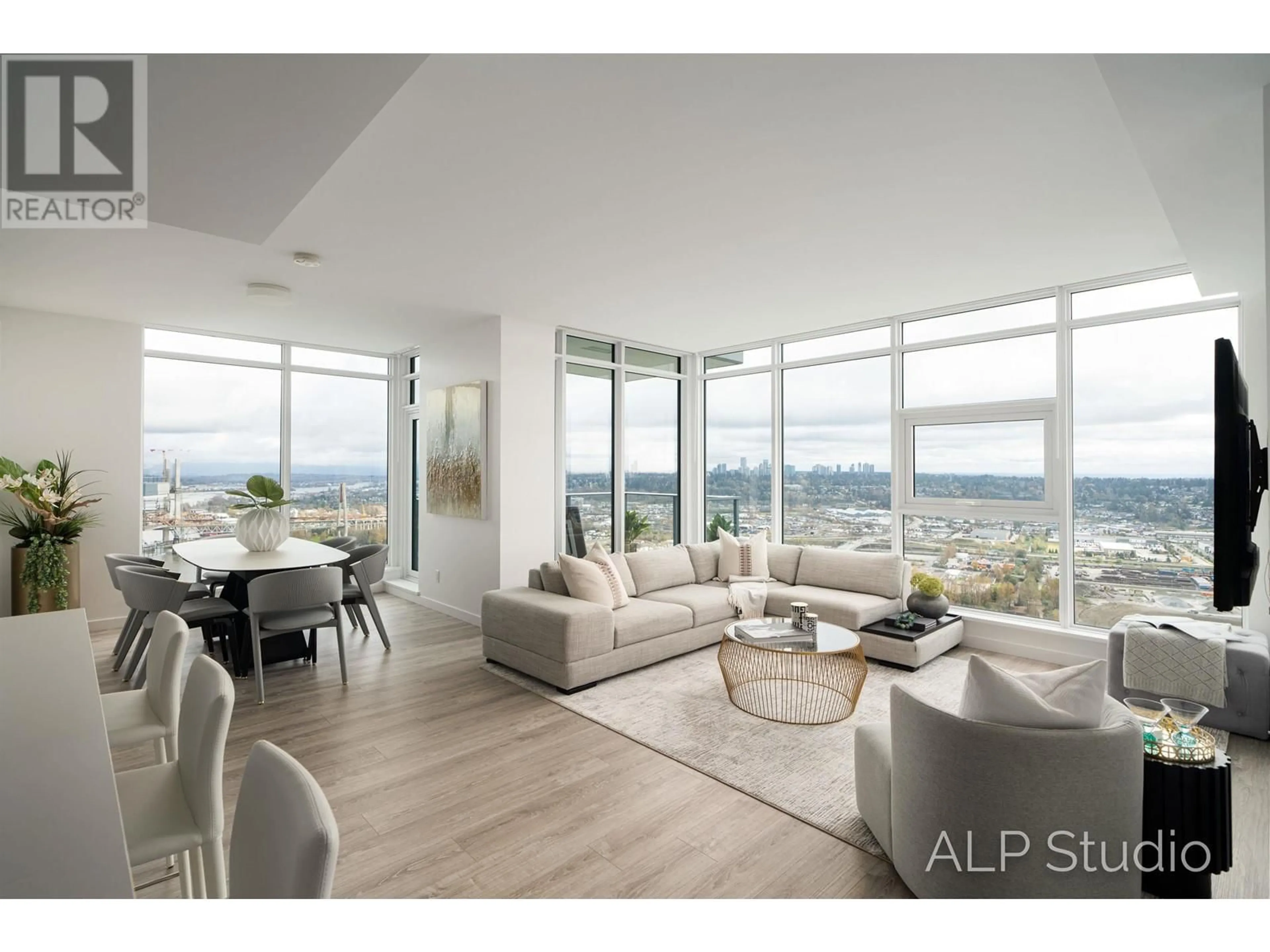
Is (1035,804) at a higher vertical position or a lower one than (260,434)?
lower

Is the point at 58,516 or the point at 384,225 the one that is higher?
the point at 384,225

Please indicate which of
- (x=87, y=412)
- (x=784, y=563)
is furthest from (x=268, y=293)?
(x=784, y=563)

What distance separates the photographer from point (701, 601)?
16.3 ft

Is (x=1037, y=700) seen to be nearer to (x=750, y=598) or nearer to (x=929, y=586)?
(x=750, y=598)

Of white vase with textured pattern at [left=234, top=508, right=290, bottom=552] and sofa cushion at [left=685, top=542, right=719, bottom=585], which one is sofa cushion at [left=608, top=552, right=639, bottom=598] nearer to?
sofa cushion at [left=685, top=542, right=719, bottom=585]

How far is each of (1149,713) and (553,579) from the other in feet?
11.3

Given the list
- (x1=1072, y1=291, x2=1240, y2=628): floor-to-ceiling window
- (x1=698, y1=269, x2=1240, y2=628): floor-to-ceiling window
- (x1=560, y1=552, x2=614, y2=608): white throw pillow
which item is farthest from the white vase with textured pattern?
(x1=1072, y1=291, x2=1240, y2=628): floor-to-ceiling window

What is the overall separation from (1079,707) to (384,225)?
375 cm

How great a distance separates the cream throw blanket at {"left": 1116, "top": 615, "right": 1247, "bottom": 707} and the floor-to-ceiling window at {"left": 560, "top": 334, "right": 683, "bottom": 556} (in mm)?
4323

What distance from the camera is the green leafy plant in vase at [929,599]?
4.63 m
